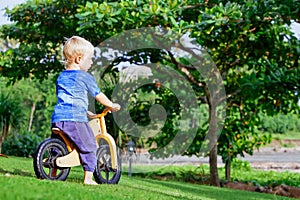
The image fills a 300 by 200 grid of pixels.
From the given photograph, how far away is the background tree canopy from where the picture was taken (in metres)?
8.09

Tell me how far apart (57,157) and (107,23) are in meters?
4.52

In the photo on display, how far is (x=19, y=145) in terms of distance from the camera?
582 inches

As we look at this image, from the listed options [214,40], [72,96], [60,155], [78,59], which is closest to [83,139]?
[60,155]

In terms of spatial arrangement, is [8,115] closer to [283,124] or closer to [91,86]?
[91,86]

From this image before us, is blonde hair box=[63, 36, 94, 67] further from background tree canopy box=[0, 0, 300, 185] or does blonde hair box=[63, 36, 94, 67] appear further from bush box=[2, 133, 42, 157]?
bush box=[2, 133, 42, 157]

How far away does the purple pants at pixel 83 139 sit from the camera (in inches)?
175

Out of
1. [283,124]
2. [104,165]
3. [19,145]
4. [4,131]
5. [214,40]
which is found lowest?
[104,165]

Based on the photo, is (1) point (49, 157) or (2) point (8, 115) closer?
(1) point (49, 157)

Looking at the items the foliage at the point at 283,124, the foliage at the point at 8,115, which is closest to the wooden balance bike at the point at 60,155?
the foliage at the point at 8,115

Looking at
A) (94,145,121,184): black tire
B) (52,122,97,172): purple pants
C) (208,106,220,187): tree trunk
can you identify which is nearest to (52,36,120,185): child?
(52,122,97,172): purple pants

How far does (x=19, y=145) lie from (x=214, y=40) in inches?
307

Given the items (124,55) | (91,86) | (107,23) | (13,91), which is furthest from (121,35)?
(13,91)

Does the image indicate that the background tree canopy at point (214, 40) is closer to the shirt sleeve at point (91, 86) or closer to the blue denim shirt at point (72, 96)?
the shirt sleeve at point (91, 86)

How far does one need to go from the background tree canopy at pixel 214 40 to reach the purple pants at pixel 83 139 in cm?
385
